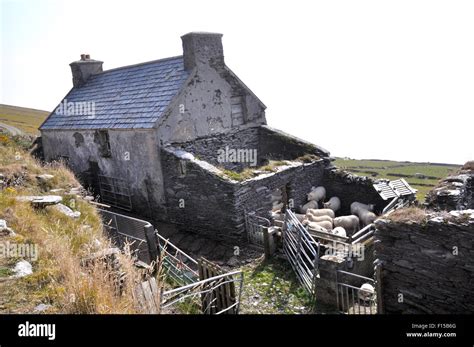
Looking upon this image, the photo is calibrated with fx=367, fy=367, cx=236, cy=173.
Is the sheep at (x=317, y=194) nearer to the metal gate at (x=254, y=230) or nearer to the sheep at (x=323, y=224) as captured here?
the sheep at (x=323, y=224)

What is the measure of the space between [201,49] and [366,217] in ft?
27.5

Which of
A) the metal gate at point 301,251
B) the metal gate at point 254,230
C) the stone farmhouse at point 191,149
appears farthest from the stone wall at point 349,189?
the metal gate at point 301,251

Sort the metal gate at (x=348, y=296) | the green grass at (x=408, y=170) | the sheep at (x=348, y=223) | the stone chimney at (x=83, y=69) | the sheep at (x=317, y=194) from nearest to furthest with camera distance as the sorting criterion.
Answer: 1. the metal gate at (x=348, y=296)
2. the sheep at (x=348, y=223)
3. the sheep at (x=317, y=194)
4. the stone chimney at (x=83, y=69)
5. the green grass at (x=408, y=170)

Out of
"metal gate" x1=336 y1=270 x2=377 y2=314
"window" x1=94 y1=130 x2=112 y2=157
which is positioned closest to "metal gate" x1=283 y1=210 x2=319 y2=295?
"metal gate" x1=336 y1=270 x2=377 y2=314

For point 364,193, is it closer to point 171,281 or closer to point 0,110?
point 171,281

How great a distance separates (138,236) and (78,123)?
8476 mm

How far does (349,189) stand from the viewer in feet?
47.6

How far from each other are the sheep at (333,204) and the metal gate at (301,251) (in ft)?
13.7

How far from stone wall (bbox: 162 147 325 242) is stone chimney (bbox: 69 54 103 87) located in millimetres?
9987

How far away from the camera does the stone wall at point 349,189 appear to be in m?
13.7

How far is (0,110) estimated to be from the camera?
65.3m

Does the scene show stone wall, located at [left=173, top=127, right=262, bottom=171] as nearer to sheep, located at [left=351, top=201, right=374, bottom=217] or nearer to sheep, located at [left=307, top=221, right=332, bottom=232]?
sheep, located at [left=351, top=201, right=374, bottom=217]

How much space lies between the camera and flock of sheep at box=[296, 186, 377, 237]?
11445 millimetres
